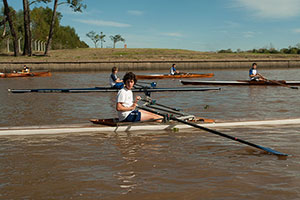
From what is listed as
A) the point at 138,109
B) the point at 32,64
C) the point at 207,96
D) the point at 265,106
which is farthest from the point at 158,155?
the point at 32,64

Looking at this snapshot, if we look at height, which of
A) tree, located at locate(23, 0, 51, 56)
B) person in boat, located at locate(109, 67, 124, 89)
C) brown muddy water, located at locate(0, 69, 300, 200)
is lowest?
brown muddy water, located at locate(0, 69, 300, 200)

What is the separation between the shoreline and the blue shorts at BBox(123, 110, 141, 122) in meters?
31.0

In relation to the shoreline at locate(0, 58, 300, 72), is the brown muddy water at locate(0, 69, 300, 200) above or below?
below

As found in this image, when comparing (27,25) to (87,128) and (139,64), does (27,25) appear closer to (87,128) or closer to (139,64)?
(139,64)

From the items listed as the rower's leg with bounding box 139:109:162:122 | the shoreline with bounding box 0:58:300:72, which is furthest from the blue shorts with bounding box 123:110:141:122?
the shoreline with bounding box 0:58:300:72

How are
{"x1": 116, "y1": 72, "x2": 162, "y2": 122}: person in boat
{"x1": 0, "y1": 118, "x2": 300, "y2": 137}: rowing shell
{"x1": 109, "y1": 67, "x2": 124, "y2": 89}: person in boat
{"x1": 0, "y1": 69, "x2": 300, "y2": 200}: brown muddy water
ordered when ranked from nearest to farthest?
1. {"x1": 0, "y1": 69, "x2": 300, "y2": 200}: brown muddy water
2. {"x1": 116, "y1": 72, "x2": 162, "y2": 122}: person in boat
3. {"x1": 0, "y1": 118, "x2": 300, "y2": 137}: rowing shell
4. {"x1": 109, "y1": 67, "x2": 124, "y2": 89}: person in boat

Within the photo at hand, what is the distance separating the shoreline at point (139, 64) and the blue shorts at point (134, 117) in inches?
1220

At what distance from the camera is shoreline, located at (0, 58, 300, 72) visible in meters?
36.2

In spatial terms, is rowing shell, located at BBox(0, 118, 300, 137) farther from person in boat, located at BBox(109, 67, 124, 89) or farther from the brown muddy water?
person in boat, located at BBox(109, 67, 124, 89)

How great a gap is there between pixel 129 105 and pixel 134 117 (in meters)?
0.32

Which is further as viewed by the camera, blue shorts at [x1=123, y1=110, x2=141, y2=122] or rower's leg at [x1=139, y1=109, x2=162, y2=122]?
rower's leg at [x1=139, y1=109, x2=162, y2=122]

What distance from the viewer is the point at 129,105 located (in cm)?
699

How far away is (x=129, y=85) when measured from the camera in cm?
673

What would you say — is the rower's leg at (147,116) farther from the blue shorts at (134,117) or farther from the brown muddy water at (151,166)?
the brown muddy water at (151,166)
